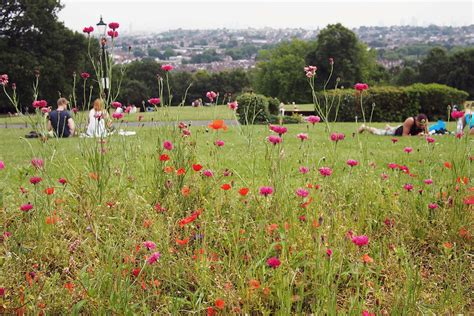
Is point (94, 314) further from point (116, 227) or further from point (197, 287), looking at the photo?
point (116, 227)

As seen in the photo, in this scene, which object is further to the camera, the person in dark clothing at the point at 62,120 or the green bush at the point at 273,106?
the green bush at the point at 273,106

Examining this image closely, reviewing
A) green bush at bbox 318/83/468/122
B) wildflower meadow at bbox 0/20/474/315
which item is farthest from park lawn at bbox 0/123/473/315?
green bush at bbox 318/83/468/122

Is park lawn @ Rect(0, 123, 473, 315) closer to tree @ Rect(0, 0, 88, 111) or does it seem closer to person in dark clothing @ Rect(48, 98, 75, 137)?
person in dark clothing @ Rect(48, 98, 75, 137)

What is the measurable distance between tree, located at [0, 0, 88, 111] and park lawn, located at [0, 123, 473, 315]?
30398 mm

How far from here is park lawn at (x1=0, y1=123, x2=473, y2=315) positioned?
2.46 m

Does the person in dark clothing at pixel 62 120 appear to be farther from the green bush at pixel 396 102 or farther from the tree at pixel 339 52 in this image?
the tree at pixel 339 52

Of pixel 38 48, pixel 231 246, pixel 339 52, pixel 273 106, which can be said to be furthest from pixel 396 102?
pixel 339 52

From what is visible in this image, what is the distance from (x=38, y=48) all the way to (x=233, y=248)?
34640 mm

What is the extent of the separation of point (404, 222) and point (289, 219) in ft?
2.98

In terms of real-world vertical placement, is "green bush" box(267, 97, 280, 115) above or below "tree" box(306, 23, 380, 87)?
below

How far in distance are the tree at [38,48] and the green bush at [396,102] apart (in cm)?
1974

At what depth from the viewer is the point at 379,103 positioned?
66.6 ft

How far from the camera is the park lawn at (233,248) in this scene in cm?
246

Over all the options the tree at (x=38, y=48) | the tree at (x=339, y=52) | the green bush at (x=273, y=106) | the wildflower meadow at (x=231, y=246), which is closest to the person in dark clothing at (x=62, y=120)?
the wildflower meadow at (x=231, y=246)
